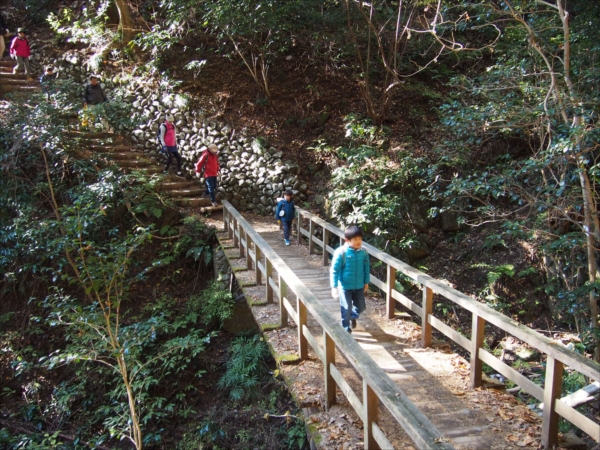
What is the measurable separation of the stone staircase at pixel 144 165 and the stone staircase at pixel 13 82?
3239 millimetres

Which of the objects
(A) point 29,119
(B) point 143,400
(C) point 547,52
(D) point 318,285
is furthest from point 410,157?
(A) point 29,119

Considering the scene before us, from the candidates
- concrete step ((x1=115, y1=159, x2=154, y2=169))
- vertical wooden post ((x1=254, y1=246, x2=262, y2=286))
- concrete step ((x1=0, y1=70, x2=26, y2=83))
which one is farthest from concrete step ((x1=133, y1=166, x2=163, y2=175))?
concrete step ((x1=0, y1=70, x2=26, y2=83))

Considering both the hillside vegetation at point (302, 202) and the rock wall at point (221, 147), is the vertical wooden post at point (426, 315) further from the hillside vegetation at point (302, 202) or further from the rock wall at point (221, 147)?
the rock wall at point (221, 147)

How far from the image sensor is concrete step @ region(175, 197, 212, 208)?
1077 cm

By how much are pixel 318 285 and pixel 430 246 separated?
4.16 m

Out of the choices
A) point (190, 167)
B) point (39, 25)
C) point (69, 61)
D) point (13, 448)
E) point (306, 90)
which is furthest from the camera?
point (39, 25)

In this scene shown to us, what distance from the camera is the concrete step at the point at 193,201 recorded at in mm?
10766

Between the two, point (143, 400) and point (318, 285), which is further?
point (143, 400)

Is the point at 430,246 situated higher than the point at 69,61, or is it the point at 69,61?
the point at 69,61

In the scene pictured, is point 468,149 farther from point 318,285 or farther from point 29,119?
point 29,119

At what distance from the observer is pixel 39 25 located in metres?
17.0

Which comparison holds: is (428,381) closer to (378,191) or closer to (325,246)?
(325,246)

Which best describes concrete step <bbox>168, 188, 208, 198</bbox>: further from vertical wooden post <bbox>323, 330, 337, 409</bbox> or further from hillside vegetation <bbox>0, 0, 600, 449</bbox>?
vertical wooden post <bbox>323, 330, 337, 409</bbox>

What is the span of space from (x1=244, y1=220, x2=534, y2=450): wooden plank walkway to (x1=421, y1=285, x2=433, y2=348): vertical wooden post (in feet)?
0.38
